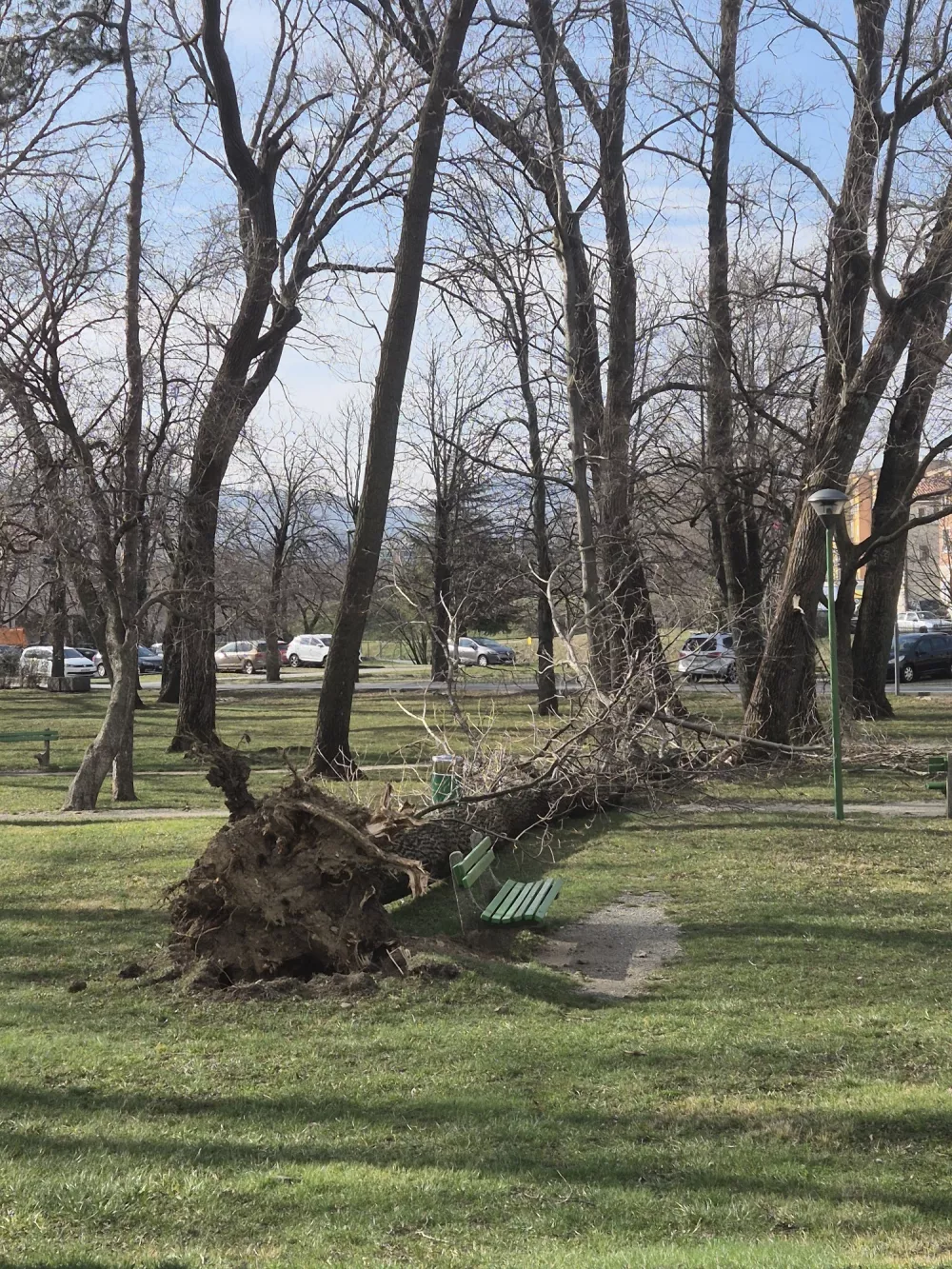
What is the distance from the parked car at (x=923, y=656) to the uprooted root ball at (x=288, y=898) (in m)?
35.0

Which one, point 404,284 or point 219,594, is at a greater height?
point 404,284

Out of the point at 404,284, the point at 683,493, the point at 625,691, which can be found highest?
the point at 404,284

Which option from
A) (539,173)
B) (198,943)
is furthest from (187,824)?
(539,173)

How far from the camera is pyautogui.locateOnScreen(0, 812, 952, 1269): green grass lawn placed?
12.4ft

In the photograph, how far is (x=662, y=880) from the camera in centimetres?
980

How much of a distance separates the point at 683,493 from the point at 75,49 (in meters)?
12.5

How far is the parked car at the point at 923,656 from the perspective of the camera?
39.7 metres

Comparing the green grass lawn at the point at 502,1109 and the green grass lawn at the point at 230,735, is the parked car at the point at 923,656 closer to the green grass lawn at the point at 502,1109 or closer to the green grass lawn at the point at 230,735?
the green grass lawn at the point at 230,735

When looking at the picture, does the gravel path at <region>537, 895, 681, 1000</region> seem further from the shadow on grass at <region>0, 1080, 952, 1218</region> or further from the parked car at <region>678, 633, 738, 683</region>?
the parked car at <region>678, 633, 738, 683</region>

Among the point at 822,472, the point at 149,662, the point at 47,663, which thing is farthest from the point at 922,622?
the point at 822,472

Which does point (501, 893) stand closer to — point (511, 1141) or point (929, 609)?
point (511, 1141)

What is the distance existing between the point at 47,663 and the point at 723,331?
3909 centimetres

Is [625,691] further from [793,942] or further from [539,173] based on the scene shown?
[539,173]

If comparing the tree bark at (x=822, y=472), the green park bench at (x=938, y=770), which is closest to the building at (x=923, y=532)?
the tree bark at (x=822, y=472)
